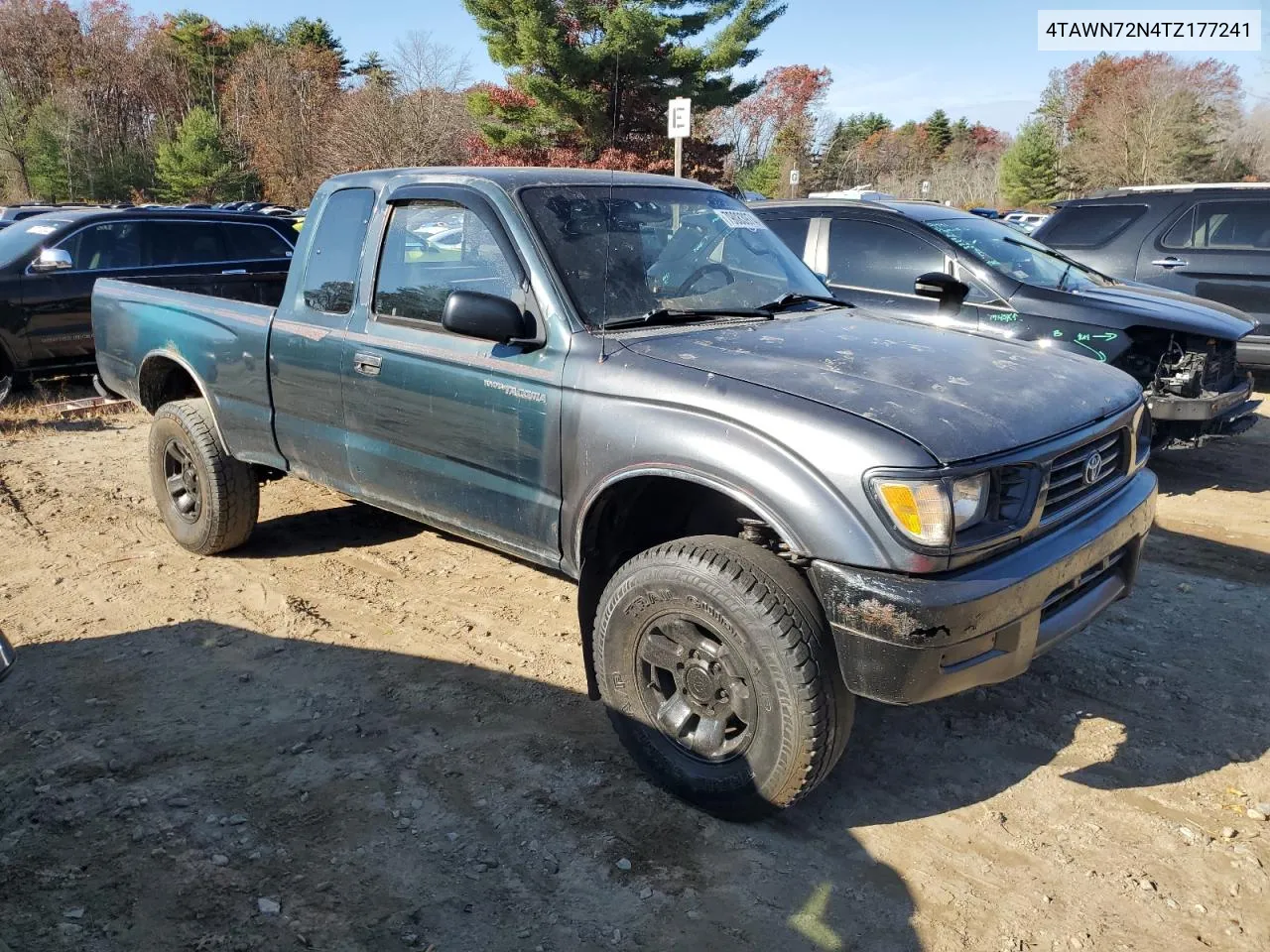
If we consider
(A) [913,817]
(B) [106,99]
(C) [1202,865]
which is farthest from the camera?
(B) [106,99]

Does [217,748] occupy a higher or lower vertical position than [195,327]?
lower

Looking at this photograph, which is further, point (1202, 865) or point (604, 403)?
point (604, 403)

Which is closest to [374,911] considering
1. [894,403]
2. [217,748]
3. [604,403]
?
[217,748]

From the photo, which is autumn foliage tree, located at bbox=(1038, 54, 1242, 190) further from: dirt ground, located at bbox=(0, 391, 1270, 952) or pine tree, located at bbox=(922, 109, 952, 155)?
dirt ground, located at bbox=(0, 391, 1270, 952)

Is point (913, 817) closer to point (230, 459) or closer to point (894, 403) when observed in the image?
point (894, 403)

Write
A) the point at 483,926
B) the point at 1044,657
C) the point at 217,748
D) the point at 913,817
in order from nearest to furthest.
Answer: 1. the point at 483,926
2. the point at 913,817
3. the point at 217,748
4. the point at 1044,657

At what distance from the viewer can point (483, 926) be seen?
8.54 feet

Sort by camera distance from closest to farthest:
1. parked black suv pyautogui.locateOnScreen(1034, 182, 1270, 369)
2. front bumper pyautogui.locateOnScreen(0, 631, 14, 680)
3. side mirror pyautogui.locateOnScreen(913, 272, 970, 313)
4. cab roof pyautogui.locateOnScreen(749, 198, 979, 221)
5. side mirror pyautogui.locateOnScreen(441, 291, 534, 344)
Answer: front bumper pyautogui.locateOnScreen(0, 631, 14, 680)
side mirror pyautogui.locateOnScreen(441, 291, 534, 344)
side mirror pyautogui.locateOnScreen(913, 272, 970, 313)
cab roof pyautogui.locateOnScreen(749, 198, 979, 221)
parked black suv pyautogui.locateOnScreen(1034, 182, 1270, 369)

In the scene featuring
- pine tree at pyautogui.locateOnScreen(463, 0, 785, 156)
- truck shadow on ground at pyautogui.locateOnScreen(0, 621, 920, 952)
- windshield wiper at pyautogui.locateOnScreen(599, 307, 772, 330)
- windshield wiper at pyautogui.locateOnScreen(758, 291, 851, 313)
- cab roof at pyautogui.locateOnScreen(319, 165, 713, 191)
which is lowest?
truck shadow on ground at pyautogui.locateOnScreen(0, 621, 920, 952)

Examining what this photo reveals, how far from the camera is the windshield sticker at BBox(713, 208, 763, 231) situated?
417 cm

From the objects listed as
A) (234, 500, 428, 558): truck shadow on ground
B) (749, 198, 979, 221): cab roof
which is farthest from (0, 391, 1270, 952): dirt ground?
(749, 198, 979, 221): cab roof

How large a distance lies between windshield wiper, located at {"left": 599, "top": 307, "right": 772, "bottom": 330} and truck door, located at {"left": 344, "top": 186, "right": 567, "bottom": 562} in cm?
25

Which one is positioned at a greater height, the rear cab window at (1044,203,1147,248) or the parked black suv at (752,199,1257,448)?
the rear cab window at (1044,203,1147,248)

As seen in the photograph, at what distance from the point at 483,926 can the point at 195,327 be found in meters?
3.47
